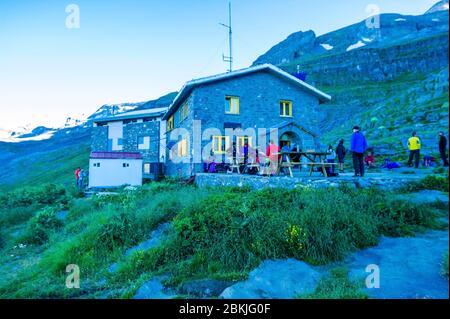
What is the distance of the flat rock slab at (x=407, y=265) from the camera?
3750 millimetres

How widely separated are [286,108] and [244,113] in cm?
326

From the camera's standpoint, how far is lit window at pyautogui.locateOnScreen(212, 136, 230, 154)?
1709cm

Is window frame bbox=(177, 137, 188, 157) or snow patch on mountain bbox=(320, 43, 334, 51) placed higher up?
snow patch on mountain bbox=(320, 43, 334, 51)

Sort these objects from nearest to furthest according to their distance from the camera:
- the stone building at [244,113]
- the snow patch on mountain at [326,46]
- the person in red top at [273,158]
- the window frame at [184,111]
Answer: the person in red top at [273,158]
the stone building at [244,113]
the window frame at [184,111]
the snow patch on mountain at [326,46]

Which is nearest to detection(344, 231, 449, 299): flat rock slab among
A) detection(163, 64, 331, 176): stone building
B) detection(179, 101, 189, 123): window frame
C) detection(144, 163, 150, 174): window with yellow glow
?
detection(163, 64, 331, 176): stone building

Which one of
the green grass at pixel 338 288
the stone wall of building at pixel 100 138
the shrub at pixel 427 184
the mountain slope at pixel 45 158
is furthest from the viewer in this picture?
the mountain slope at pixel 45 158

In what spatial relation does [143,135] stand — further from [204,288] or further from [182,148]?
[204,288]

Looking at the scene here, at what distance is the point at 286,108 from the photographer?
62.8 feet

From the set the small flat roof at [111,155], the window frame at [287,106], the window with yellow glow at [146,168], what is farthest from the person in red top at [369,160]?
the window with yellow glow at [146,168]

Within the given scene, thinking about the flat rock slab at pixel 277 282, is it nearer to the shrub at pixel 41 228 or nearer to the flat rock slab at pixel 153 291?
the flat rock slab at pixel 153 291

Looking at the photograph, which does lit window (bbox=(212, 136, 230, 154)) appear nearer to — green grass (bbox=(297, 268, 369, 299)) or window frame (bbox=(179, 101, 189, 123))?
window frame (bbox=(179, 101, 189, 123))

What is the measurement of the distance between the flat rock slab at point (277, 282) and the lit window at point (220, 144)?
12.3m

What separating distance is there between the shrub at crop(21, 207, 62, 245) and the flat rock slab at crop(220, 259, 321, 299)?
30.2 feet
